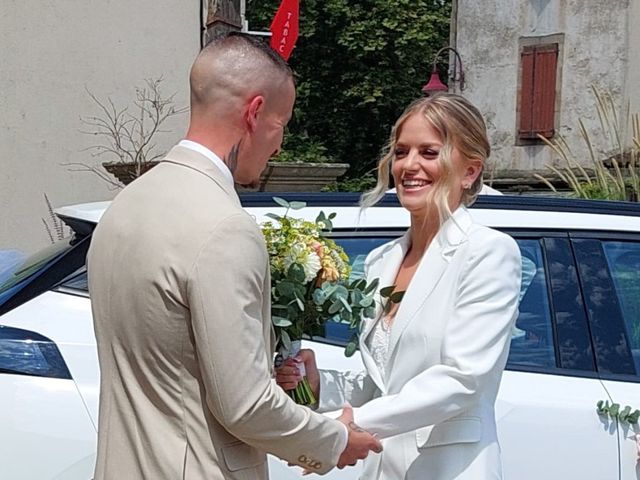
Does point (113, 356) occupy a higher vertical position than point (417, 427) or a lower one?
higher

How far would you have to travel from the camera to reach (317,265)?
2.04 meters

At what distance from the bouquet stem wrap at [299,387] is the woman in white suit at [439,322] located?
1.0 inches

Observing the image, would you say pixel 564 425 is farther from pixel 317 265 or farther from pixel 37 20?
pixel 37 20

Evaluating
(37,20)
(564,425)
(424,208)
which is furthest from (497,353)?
(37,20)

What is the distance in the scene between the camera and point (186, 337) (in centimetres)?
157

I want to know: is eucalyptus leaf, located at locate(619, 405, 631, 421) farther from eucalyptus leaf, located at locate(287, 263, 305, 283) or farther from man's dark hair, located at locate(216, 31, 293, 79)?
man's dark hair, located at locate(216, 31, 293, 79)

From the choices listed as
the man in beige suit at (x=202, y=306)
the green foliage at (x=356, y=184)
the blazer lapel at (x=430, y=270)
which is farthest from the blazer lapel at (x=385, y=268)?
the green foliage at (x=356, y=184)

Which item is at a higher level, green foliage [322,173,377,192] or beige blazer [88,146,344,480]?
beige blazer [88,146,344,480]

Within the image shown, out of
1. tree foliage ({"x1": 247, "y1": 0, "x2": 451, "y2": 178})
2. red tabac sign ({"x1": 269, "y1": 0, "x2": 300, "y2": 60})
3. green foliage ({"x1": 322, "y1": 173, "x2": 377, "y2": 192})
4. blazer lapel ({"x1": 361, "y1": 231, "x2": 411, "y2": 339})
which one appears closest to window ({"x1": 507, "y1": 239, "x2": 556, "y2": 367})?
blazer lapel ({"x1": 361, "y1": 231, "x2": 411, "y2": 339})

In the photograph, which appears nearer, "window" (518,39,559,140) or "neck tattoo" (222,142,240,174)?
"neck tattoo" (222,142,240,174)

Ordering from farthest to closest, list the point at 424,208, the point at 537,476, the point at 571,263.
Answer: the point at 571,263 → the point at 537,476 → the point at 424,208

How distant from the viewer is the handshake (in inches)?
73.6

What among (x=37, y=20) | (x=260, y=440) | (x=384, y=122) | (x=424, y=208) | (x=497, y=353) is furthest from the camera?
(x=384, y=122)

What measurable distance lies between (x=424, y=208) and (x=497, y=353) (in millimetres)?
428
